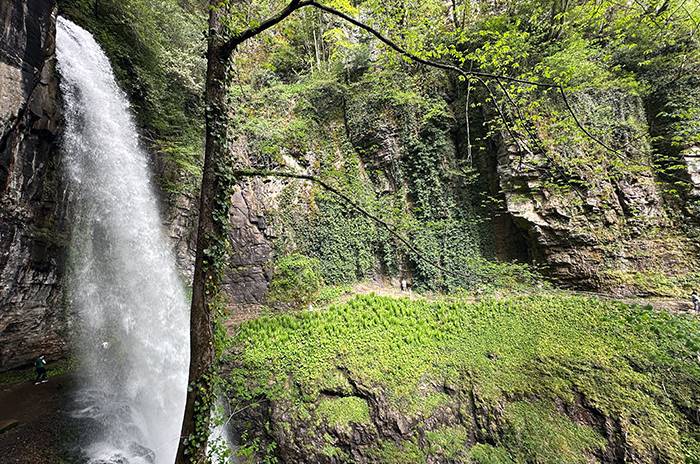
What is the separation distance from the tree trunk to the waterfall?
16.8ft

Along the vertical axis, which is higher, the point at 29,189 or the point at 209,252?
the point at 29,189

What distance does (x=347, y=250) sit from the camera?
35.9 ft

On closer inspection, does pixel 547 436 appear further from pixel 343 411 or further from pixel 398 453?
pixel 343 411

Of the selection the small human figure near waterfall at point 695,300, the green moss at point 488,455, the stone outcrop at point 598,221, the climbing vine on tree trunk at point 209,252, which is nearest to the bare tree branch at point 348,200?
the climbing vine on tree trunk at point 209,252

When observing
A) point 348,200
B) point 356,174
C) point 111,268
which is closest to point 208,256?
point 348,200

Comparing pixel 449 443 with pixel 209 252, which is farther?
pixel 449 443

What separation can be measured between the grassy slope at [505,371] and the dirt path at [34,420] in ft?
10.7

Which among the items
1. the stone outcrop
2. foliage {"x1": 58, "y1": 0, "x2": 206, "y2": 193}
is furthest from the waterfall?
the stone outcrop

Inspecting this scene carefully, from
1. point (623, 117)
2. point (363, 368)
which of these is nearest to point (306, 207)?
point (363, 368)

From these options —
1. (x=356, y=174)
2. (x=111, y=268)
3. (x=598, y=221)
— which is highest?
(x=356, y=174)

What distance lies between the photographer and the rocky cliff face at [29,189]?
18.7ft

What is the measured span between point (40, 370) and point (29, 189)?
13.9ft

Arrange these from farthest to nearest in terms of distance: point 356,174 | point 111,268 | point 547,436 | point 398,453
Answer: point 356,174
point 111,268
point 398,453
point 547,436

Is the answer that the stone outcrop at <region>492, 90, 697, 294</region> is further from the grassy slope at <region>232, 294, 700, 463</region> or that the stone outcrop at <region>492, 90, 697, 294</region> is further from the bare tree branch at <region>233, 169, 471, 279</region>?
the bare tree branch at <region>233, 169, 471, 279</region>
